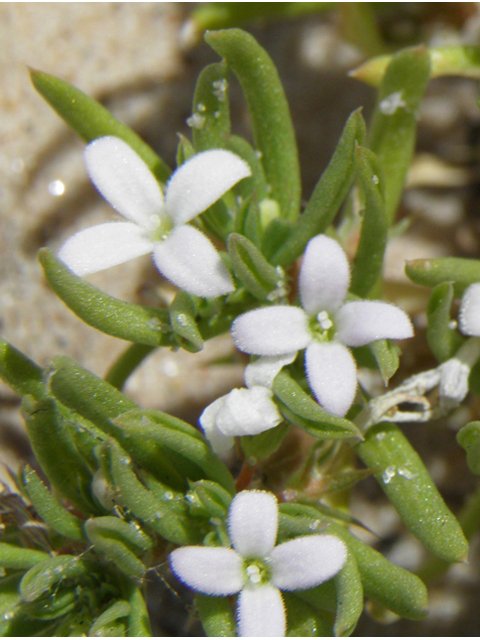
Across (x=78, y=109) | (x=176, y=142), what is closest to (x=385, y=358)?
→ (x=78, y=109)

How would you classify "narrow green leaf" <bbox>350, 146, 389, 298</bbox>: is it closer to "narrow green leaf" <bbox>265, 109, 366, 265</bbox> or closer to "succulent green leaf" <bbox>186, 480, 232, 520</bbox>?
"narrow green leaf" <bbox>265, 109, 366, 265</bbox>

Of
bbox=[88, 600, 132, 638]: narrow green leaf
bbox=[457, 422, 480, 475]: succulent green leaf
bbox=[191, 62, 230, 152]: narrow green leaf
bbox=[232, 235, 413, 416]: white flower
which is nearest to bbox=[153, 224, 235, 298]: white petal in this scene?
bbox=[232, 235, 413, 416]: white flower

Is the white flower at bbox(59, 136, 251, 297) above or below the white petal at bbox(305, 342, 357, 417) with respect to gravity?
above

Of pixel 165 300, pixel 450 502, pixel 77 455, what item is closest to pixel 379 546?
pixel 450 502

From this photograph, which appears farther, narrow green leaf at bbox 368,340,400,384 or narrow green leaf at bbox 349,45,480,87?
narrow green leaf at bbox 349,45,480,87

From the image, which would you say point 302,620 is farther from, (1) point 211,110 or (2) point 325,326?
(1) point 211,110

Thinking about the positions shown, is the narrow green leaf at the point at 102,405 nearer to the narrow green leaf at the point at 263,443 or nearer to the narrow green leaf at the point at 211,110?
the narrow green leaf at the point at 263,443
